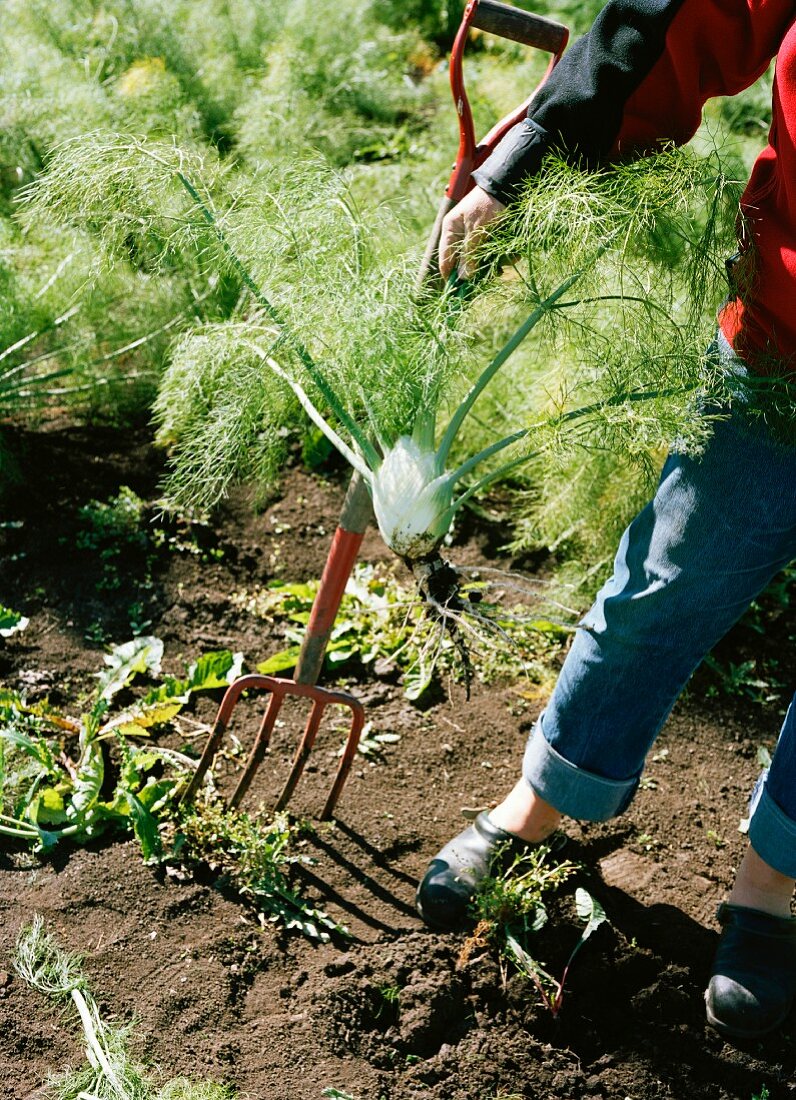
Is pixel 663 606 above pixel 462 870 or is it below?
above

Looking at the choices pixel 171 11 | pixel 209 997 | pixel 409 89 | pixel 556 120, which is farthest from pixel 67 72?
pixel 209 997

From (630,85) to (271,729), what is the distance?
147 cm

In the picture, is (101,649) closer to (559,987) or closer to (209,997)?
(209,997)

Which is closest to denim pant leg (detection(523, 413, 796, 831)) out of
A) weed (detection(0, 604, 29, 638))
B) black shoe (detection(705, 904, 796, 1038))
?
black shoe (detection(705, 904, 796, 1038))

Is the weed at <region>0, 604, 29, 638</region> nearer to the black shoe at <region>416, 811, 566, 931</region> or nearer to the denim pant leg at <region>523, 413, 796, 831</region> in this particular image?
the black shoe at <region>416, 811, 566, 931</region>

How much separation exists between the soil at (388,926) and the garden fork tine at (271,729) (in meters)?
0.13

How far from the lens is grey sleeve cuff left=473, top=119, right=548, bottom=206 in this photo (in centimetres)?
184

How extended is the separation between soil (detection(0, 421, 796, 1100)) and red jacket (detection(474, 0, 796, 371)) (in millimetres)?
1179

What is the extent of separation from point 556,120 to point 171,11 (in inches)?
121

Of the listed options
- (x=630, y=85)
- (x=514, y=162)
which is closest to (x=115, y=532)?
(x=514, y=162)

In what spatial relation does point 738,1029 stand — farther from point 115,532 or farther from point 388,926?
point 115,532

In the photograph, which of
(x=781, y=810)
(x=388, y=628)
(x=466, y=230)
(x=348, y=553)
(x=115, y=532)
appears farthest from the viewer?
(x=115, y=532)

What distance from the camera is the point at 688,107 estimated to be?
185 centimetres

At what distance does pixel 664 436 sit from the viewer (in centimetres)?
187
